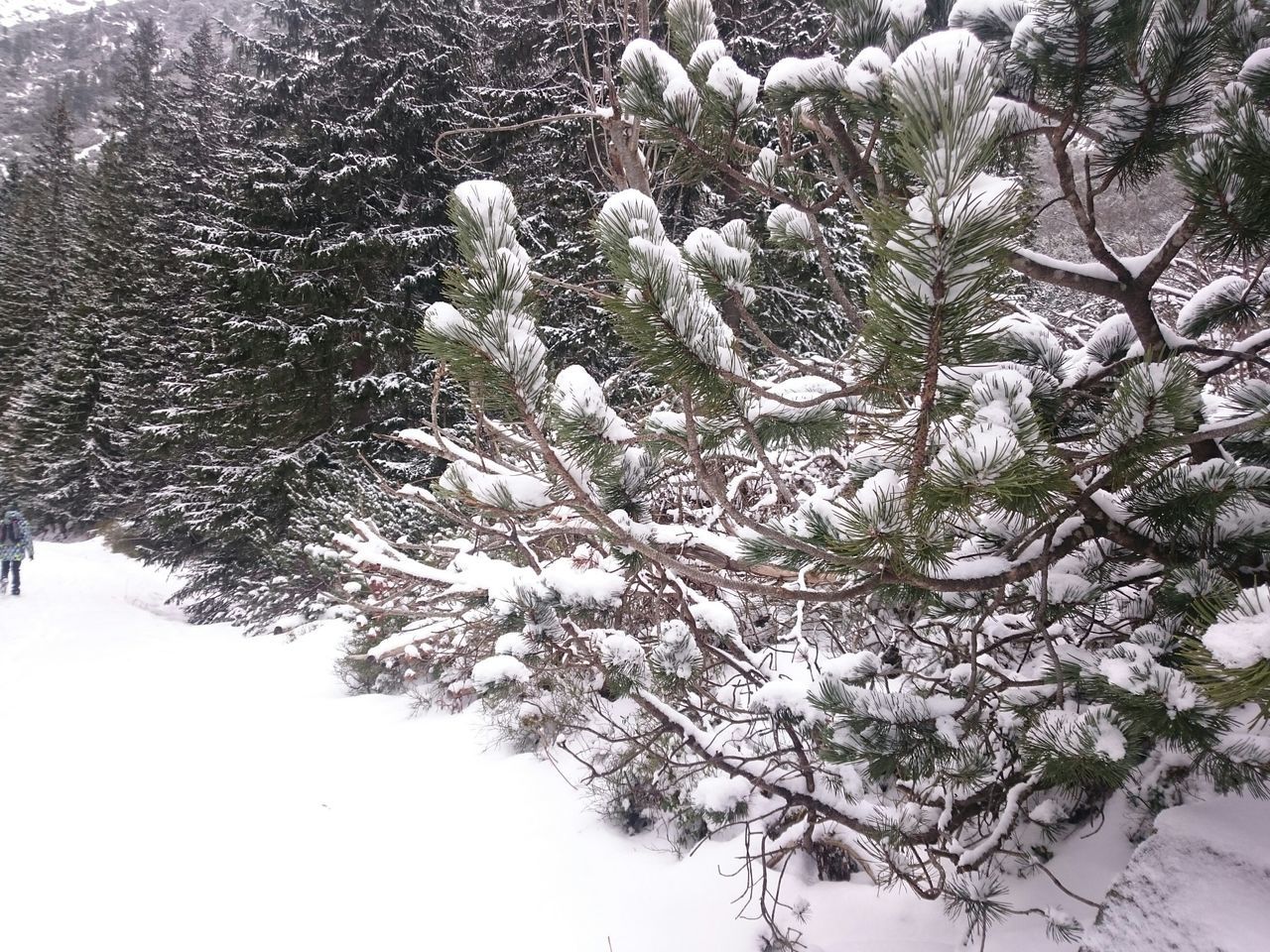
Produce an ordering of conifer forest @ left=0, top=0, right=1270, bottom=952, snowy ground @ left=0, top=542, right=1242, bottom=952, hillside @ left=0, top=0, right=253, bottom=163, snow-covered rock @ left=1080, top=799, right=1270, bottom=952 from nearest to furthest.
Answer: conifer forest @ left=0, top=0, right=1270, bottom=952
snow-covered rock @ left=1080, top=799, right=1270, bottom=952
snowy ground @ left=0, top=542, right=1242, bottom=952
hillside @ left=0, top=0, right=253, bottom=163

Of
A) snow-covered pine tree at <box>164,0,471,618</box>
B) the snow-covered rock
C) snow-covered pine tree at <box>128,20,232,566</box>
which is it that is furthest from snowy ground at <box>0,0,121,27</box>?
the snow-covered rock

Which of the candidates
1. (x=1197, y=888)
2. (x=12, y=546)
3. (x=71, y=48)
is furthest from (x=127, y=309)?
(x=71, y=48)

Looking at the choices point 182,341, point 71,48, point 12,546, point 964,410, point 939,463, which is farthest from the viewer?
point 71,48

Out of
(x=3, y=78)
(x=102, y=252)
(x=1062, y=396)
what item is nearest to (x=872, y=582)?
(x=1062, y=396)

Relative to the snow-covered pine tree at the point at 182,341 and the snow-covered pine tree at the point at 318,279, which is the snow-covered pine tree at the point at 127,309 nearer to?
the snow-covered pine tree at the point at 182,341

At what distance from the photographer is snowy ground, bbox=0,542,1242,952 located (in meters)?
2.70

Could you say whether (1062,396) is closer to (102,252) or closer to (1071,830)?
(1071,830)

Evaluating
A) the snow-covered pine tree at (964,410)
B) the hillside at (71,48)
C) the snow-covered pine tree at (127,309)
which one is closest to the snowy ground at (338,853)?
the snow-covered pine tree at (964,410)

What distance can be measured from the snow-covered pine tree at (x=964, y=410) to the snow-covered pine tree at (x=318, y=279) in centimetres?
850

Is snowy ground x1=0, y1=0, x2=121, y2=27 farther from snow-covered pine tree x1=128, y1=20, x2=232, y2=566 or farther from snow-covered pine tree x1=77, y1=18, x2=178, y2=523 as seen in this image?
snow-covered pine tree x1=77, y1=18, x2=178, y2=523

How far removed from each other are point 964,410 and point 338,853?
3.93 m

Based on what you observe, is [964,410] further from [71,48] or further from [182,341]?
[71,48]

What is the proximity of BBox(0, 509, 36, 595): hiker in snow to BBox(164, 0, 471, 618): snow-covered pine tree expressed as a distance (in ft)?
9.24

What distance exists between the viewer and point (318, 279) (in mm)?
9992
